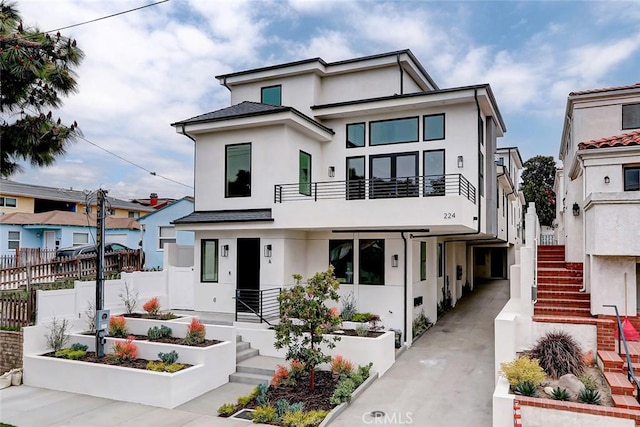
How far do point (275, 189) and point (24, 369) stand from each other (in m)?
8.10

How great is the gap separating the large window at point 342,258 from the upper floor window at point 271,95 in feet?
20.1

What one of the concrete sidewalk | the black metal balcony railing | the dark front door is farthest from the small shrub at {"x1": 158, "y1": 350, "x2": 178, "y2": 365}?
the black metal balcony railing

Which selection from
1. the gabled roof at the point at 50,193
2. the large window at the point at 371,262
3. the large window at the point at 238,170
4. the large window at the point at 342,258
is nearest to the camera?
the large window at the point at 371,262

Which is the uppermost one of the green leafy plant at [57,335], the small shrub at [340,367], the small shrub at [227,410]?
the green leafy plant at [57,335]

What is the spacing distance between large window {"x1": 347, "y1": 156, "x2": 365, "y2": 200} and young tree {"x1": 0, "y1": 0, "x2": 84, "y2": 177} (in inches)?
325

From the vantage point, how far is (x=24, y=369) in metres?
11.0

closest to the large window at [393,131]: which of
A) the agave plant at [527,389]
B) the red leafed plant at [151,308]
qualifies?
the agave plant at [527,389]

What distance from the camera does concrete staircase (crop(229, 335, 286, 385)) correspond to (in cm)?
1057

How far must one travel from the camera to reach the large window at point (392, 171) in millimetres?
13888

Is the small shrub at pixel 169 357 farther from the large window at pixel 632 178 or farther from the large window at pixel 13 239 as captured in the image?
the large window at pixel 13 239

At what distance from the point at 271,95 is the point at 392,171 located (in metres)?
5.98

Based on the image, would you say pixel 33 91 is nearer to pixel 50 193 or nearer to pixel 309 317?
pixel 309 317

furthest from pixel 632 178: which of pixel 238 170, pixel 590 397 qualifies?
pixel 238 170

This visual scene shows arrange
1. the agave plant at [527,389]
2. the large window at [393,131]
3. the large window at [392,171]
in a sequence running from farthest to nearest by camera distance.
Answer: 1. the large window at [393,131]
2. the large window at [392,171]
3. the agave plant at [527,389]
